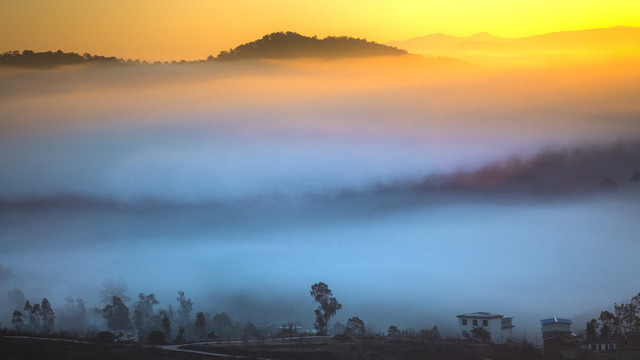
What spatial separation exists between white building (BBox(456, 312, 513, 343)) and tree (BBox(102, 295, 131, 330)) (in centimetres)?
6434

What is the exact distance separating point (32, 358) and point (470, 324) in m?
56.1

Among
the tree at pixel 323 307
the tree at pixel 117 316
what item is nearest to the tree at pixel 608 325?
the tree at pixel 323 307

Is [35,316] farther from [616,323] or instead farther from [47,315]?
[616,323]

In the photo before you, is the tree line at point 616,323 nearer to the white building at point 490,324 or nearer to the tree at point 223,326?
the white building at point 490,324

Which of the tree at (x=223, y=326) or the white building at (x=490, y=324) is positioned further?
the tree at (x=223, y=326)

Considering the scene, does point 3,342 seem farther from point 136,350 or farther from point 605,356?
point 605,356

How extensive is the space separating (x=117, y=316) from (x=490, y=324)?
239ft

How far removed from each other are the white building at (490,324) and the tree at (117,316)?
64.3 metres

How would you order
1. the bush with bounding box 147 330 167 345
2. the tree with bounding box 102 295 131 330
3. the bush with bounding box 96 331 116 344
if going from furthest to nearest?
1. the tree with bounding box 102 295 131 330
2. the bush with bounding box 147 330 167 345
3. the bush with bounding box 96 331 116 344

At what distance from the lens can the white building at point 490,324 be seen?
117000 mm

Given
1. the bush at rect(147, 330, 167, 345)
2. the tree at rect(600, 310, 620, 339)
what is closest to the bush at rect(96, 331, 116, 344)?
the bush at rect(147, 330, 167, 345)

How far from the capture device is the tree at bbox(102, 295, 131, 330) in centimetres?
15920

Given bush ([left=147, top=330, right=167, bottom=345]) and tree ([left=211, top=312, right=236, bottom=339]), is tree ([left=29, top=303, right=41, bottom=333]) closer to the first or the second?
tree ([left=211, top=312, right=236, bottom=339])

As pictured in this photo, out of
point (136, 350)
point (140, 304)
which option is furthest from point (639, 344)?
point (140, 304)
